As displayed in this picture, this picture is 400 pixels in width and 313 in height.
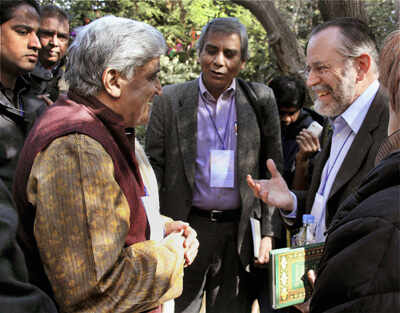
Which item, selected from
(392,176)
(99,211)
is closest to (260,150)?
(99,211)

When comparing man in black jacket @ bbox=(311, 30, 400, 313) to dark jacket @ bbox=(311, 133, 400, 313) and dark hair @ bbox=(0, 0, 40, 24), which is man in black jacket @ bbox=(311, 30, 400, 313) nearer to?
dark jacket @ bbox=(311, 133, 400, 313)

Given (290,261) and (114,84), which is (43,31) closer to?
(114,84)

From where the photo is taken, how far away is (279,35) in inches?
277

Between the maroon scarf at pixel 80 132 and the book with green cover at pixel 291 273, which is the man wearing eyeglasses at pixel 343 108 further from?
the maroon scarf at pixel 80 132

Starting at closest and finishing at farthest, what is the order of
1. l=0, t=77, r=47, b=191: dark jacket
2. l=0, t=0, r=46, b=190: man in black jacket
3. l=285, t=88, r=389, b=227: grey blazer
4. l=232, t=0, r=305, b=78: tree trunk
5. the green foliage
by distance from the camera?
l=285, t=88, r=389, b=227: grey blazer → l=0, t=77, r=47, b=191: dark jacket → l=0, t=0, r=46, b=190: man in black jacket → l=232, t=0, r=305, b=78: tree trunk → the green foliage

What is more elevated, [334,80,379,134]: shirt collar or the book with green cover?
[334,80,379,134]: shirt collar

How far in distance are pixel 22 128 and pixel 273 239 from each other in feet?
6.58

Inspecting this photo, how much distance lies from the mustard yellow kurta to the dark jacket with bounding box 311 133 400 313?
2.25 ft

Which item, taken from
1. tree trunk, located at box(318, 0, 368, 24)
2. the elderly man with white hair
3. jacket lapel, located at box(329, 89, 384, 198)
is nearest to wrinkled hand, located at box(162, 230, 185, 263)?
the elderly man with white hair

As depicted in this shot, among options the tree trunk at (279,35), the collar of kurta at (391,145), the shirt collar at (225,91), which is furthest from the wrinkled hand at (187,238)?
the tree trunk at (279,35)

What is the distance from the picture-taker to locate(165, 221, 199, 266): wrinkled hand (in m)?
1.73

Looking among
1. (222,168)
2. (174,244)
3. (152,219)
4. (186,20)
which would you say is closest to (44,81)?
(222,168)

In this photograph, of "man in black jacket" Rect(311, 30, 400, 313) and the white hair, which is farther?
the white hair

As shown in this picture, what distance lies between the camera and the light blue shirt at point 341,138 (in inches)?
80.4
